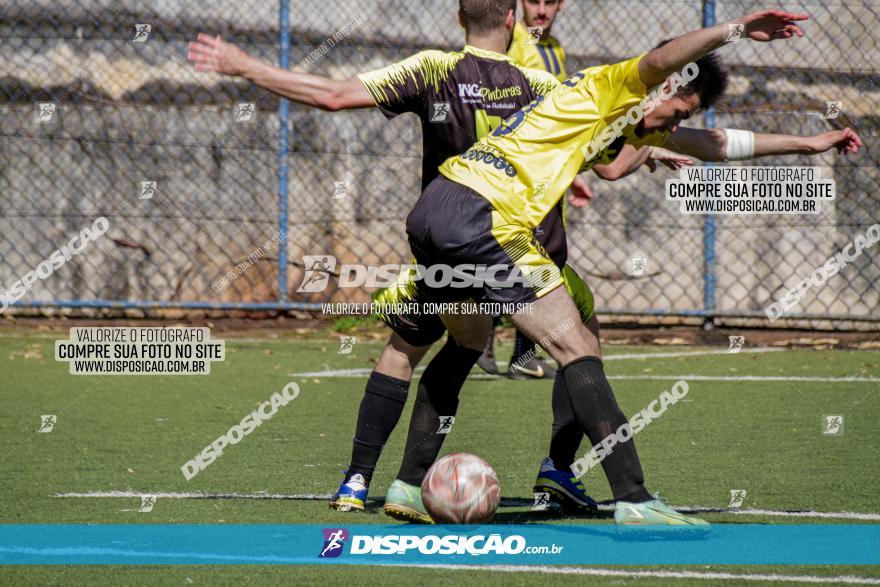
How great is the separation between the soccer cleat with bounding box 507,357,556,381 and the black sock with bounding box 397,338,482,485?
12.3ft

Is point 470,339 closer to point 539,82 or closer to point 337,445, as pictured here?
point 539,82

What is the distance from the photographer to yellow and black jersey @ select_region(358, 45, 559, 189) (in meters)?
5.12

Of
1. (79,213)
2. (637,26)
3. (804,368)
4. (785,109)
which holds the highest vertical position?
(637,26)

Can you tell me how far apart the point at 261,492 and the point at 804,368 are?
17.9 feet

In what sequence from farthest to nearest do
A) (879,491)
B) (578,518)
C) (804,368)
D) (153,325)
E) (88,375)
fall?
(153,325) < (804,368) < (88,375) < (879,491) < (578,518)

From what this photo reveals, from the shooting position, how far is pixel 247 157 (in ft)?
38.6

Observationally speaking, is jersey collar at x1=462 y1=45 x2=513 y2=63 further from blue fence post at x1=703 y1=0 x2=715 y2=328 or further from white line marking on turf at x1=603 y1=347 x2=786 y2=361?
blue fence post at x1=703 y1=0 x2=715 y2=328

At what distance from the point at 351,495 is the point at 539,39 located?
4.23m

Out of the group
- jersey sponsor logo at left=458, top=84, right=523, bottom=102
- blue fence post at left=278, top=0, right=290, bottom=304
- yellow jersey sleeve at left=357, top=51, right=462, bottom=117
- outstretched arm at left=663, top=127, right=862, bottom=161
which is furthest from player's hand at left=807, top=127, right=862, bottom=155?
blue fence post at left=278, top=0, right=290, bottom=304

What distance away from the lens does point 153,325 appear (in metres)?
11.4

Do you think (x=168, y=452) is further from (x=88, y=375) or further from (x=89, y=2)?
(x=89, y=2)

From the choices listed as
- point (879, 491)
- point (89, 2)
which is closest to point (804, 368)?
point (879, 491)

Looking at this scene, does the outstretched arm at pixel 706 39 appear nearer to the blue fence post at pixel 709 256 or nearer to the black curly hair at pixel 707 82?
the black curly hair at pixel 707 82

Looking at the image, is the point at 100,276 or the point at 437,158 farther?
the point at 100,276
